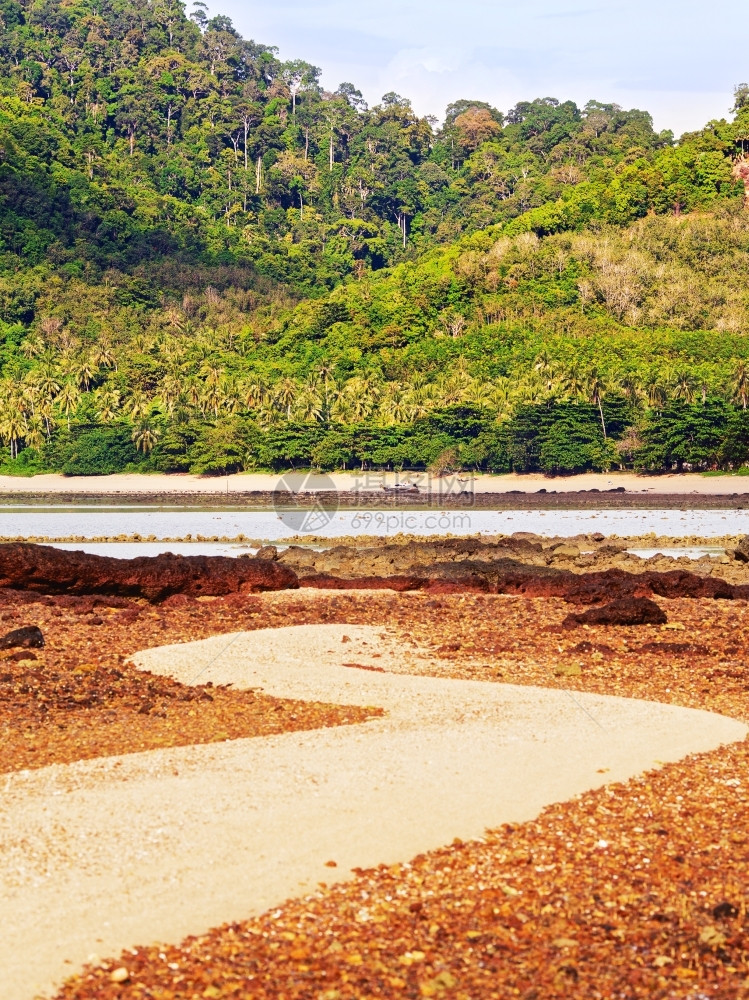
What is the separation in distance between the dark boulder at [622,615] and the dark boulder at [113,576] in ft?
26.6

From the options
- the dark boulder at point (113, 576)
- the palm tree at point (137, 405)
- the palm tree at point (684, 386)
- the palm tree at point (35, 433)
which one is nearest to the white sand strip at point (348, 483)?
the palm tree at point (35, 433)

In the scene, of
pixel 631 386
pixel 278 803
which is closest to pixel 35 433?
pixel 631 386

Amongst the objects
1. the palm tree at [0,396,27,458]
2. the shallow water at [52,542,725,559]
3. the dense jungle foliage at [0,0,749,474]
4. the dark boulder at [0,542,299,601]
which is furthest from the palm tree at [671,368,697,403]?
the dark boulder at [0,542,299,601]

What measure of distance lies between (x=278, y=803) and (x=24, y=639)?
28.7 feet

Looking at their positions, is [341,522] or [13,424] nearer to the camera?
[341,522]

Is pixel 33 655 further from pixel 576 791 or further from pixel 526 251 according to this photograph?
pixel 526 251

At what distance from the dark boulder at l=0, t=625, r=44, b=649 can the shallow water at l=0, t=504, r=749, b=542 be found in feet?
114

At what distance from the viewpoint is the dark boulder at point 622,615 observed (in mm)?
20891

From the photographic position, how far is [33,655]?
1725 cm

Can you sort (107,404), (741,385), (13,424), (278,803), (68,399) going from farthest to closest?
1. (107,404)
2. (68,399)
3. (13,424)
4. (741,385)
5. (278,803)

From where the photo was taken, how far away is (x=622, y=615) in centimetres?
2095

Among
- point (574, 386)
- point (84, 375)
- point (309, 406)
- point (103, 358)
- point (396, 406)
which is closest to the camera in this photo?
point (574, 386)

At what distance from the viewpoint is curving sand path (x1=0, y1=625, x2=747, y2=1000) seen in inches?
331

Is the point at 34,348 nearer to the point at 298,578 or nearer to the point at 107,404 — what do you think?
the point at 107,404
